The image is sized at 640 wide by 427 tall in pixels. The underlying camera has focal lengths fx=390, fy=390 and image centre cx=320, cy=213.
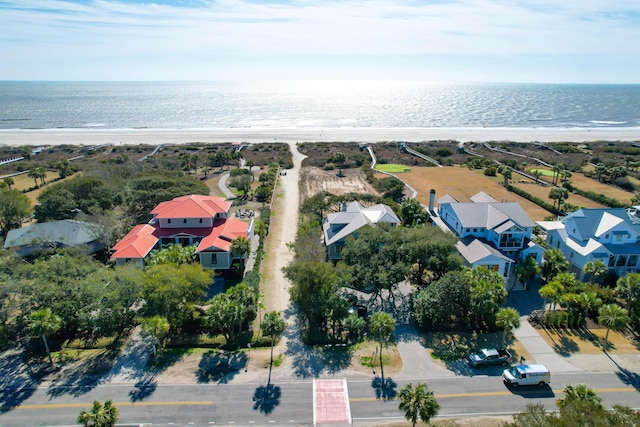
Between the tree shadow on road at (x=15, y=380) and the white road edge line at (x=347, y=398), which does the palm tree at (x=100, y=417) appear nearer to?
the tree shadow on road at (x=15, y=380)

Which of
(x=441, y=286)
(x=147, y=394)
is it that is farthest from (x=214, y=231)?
(x=441, y=286)

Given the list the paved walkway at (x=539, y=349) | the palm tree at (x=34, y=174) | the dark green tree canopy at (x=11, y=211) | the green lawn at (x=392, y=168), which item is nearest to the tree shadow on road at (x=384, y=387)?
the paved walkway at (x=539, y=349)

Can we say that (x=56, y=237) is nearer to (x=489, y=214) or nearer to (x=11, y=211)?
(x=11, y=211)

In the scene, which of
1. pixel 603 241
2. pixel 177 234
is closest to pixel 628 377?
pixel 603 241

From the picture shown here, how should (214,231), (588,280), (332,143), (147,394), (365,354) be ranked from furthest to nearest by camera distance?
(332,143) → (214,231) → (588,280) → (365,354) → (147,394)

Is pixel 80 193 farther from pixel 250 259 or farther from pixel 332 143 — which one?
pixel 332 143

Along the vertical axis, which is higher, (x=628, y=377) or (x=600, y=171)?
(x=600, y=171)

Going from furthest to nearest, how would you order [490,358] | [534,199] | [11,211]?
[534,199] < [11,211] < [490,358]
